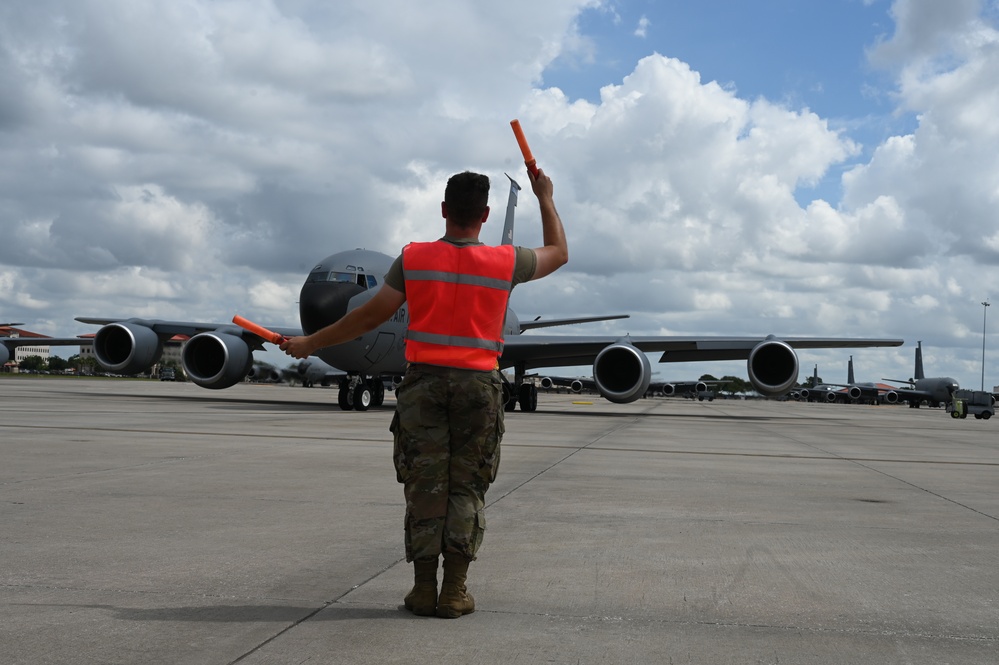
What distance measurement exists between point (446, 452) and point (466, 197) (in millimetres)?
1017

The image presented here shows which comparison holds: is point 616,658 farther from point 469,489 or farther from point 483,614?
point 469,489

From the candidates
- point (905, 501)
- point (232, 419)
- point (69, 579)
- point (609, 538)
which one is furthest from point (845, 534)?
point (232, 419)

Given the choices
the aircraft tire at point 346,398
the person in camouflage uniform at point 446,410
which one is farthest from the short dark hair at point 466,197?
the aircraft tire at point 346,398

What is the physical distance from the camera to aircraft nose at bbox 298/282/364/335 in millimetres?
18406

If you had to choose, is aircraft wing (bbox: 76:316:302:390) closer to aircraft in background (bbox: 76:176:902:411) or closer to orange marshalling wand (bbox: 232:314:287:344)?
aircraft in background (bbox: 76:176:902:411)

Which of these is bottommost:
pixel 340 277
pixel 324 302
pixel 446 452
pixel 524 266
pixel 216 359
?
pixel 446 452

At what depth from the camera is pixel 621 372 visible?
22.6m

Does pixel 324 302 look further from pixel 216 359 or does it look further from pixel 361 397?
pixel 216 359

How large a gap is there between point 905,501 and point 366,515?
423 centimetres

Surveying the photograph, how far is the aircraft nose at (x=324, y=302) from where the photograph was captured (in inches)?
725

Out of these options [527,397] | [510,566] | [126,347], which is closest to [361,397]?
[527,397]

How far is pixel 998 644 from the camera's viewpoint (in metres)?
3.08

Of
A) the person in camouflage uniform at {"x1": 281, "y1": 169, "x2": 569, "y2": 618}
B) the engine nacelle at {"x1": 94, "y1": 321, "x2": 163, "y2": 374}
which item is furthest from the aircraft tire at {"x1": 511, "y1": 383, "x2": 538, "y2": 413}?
the person in camouflage uniform at {"x1": 281, "y1": 169, "x2": 569, "y2": 618}

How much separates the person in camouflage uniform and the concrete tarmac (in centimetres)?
26
